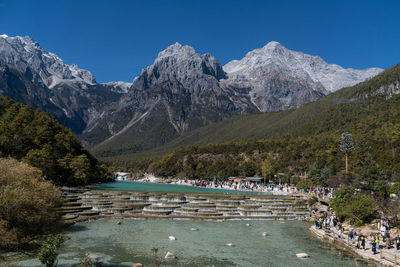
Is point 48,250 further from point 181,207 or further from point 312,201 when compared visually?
point 312,201

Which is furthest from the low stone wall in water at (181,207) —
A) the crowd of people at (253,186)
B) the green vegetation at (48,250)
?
the crowd of people at (253,186)

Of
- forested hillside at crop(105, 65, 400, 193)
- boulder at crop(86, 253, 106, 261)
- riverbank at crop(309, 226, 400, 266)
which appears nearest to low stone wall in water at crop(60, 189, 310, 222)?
riverbank at crop(309, 226, 400, 266)

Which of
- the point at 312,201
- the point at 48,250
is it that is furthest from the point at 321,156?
the point at 48,250

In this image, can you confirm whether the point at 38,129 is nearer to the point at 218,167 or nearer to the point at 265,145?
the point at 218,167

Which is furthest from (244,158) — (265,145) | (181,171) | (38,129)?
(38,129)

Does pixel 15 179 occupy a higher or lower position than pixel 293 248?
higher

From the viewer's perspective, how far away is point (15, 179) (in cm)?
2411

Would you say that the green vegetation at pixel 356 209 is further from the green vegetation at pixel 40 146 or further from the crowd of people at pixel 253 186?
the green vegetation at pixel 40 146

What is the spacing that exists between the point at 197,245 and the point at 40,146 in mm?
74277

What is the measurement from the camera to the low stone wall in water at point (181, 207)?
53.6 m

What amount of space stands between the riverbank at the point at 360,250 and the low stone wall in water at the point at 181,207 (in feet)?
47.7

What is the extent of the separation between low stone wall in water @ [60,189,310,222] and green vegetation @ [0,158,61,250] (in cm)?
2341

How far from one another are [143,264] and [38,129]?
270 ft

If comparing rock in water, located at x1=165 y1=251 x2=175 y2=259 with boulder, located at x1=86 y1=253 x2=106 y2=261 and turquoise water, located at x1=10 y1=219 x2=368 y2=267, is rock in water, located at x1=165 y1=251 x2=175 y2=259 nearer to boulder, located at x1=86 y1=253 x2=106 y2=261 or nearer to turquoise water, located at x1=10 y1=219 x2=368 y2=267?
turquoise water, located at x1=10 y1=219 x2=368 y2=267
